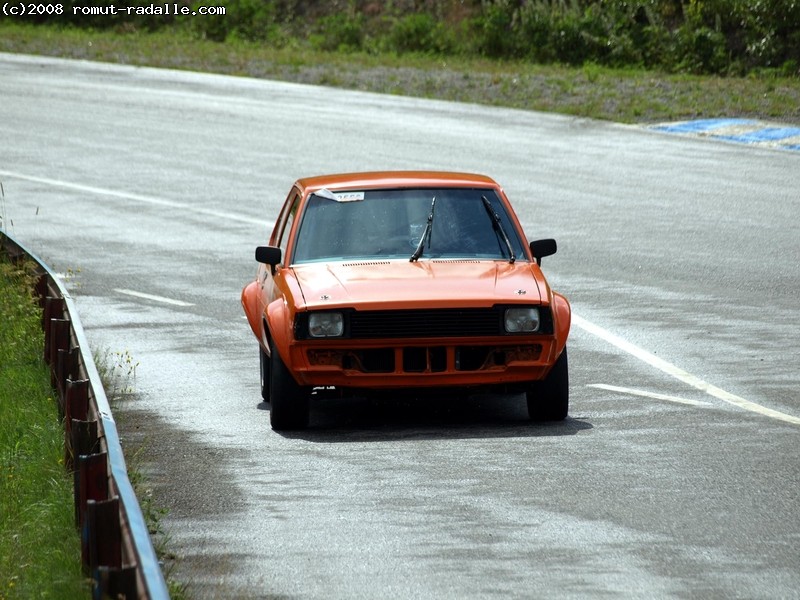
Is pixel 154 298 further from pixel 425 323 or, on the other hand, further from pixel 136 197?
pixel 136 197

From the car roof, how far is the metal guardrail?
2225 millimetres

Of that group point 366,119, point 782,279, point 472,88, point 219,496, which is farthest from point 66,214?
point 219,496

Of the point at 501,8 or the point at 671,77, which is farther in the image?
the point at 501,8

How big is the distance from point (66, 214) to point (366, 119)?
8.49 metres

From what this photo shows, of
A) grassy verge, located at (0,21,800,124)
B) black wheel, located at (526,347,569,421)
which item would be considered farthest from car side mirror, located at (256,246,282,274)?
grassy verge, located at (0,21,800,124)

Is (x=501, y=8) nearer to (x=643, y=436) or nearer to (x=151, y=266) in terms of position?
(x=151, y=266)

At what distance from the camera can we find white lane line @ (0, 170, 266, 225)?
22297 millimetres

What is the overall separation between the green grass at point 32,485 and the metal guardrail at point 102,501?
16 cm

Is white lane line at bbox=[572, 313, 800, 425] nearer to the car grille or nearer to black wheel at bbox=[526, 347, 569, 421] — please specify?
black wheel at bbox=[526, 347, 569, 421]

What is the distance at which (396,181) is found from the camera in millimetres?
11258

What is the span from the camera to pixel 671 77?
110 ft

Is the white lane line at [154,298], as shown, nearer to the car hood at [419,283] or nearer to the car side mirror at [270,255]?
the car side mirror at [270,255]

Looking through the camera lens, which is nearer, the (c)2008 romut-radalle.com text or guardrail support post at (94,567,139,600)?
guardrail support post at (94,567,139,600)

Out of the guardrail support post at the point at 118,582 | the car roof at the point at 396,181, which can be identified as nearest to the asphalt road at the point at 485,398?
the guardrail support post at the point at 118,582
